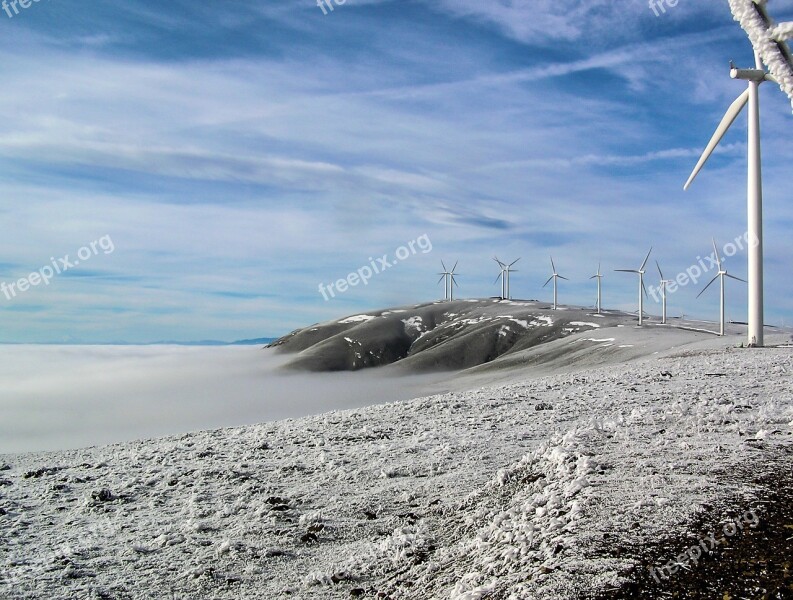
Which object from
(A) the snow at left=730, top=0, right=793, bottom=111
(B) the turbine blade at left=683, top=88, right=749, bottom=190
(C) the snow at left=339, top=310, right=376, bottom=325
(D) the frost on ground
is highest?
Result: (B) the turbine blade at left=683, top=88, right=749, bottom=190

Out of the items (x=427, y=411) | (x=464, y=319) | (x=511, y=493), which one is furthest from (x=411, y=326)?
(x=511, y=493)

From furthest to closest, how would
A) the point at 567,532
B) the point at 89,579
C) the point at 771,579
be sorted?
1. the point at 89,579
2. the point at 567,532
3. the point at 771,579

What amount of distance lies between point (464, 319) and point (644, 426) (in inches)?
6105

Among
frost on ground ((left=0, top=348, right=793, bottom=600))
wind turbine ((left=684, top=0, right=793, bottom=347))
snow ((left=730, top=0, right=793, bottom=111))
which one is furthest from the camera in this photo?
wind turbine ((left=684, top=0, right=793, bottom=347))

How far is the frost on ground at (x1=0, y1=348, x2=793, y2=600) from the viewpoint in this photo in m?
10.8

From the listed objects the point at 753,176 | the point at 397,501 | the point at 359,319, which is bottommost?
the point at 359,319

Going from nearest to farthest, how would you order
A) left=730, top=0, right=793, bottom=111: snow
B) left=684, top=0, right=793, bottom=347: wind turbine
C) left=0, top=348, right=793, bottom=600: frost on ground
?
left=730, top=0, right=793, bottom=111: snow
left=0, top=348, right=793, bottom=600: frost on ground
left=684, top=0, right=793, bottom=347: wind turbine

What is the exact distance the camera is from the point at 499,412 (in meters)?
24.0

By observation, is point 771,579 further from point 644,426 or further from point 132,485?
Result: point 132,485

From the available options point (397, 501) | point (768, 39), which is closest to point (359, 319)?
point (397, 501)

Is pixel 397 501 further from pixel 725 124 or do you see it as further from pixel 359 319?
pixel 359 319

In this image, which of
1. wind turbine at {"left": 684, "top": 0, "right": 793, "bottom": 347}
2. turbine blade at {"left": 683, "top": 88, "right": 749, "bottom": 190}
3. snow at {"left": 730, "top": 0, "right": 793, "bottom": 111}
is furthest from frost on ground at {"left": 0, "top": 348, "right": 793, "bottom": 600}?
turbine blade at {"left": 683, "top": 88, "right": 749, "bottom": 190}

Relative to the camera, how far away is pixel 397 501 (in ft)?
51.3

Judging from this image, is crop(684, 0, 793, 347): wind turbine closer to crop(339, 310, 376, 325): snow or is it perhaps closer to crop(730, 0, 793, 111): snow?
crop(730, 0, 793, 111): snow
